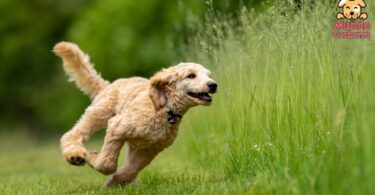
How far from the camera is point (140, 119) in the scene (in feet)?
23.7

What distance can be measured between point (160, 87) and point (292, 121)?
4.70 feet

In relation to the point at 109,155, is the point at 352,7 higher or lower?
higher

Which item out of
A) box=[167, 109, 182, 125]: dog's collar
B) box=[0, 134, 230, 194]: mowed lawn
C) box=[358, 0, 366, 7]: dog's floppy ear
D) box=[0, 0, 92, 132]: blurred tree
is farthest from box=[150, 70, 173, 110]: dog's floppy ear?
box=[0, 0, 92, 132]: blurred tree

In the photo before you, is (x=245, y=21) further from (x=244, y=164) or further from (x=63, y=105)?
(x=63, y=105)

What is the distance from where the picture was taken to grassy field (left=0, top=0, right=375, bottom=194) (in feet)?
17.6

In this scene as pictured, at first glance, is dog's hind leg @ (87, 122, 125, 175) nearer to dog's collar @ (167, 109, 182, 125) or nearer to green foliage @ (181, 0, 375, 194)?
dog's collar @ (167, 109, 182, 125)

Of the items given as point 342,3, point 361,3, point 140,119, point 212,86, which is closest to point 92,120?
point 140,119

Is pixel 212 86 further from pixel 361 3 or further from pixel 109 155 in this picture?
pixel 361 3

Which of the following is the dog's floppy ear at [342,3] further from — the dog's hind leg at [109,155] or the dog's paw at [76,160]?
the dog's paw at [76,160]

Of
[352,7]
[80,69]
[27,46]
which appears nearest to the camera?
[352,7]

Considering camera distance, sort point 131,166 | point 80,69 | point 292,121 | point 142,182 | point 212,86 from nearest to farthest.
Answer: point 292,121 → point 212,86 → point 131,166 → point 142,182 → point 80,69

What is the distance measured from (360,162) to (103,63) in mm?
19329

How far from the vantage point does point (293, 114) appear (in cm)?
670

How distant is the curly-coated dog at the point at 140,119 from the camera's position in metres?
7.18
